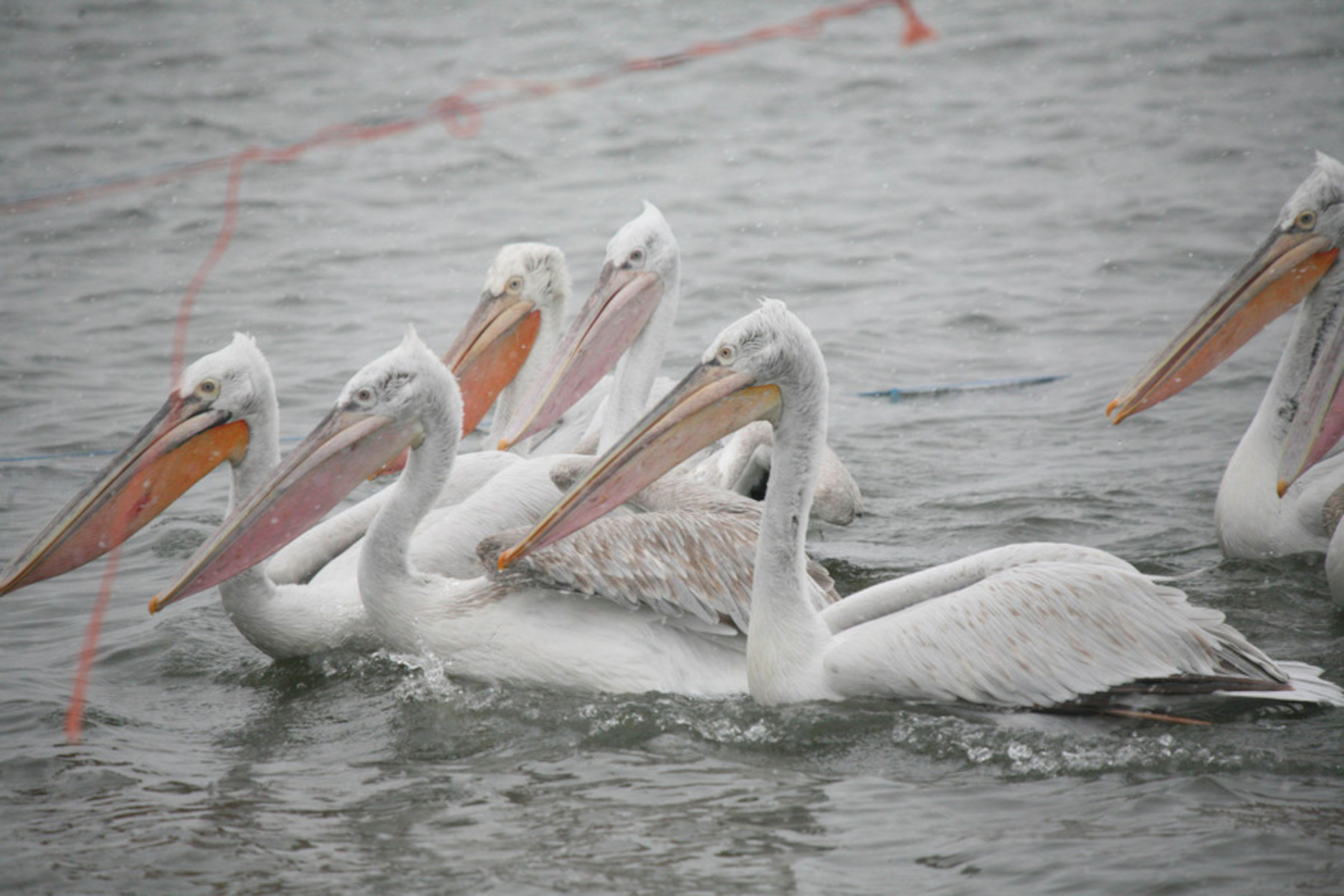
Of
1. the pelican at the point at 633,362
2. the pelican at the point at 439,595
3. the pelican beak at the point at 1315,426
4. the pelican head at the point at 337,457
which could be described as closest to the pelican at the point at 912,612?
the pelican at the point at 439,595

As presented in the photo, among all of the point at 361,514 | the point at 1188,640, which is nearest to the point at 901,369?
the point at 361,514

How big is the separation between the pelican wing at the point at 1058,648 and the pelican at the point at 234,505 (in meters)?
1.34

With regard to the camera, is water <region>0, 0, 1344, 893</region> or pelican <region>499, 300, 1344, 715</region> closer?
water <region>0, 0, 1344, 893</region>

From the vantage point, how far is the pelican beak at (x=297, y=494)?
161 inches

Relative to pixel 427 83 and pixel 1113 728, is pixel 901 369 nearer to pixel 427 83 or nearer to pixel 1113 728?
pixel 1113 728

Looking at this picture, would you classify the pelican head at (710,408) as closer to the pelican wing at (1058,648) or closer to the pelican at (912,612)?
the pelican at (912,612)

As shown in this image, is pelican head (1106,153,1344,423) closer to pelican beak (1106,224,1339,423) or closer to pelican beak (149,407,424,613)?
pelican beak (1106,224,1339,423)

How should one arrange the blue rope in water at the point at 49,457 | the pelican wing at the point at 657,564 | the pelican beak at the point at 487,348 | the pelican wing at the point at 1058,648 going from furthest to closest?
1. the blue rope in water at the point at 49,457
2. the pelican beak at the point at 487,348
3. the pelican wing at the point at 657,564
4. the pelican wing at the point at 1058,648

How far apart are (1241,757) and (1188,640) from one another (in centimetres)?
29

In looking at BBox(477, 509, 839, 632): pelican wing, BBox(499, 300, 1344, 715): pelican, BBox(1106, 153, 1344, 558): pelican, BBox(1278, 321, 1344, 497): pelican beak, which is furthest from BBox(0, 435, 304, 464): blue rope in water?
BBox(1278, 321, 1344, 497): pelican beak

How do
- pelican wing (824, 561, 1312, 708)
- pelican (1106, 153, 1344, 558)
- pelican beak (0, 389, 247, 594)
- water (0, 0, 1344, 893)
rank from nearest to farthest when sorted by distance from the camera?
water (0, 0, 1344, 893), pelican wing (824, 561, 1312, 708), pelican beak (0, 389, 247, 594), pelican (1106, 153, 1344, 558)

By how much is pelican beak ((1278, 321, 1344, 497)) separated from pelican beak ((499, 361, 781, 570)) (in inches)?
68.9

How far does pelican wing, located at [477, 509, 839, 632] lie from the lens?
4.04m

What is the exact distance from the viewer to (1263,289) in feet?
16.4
